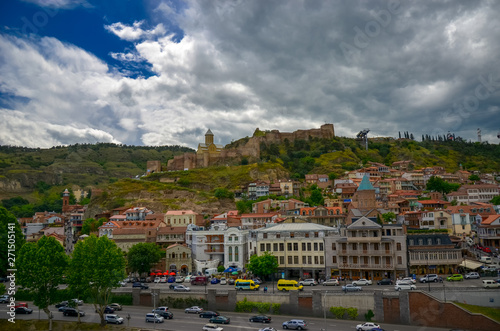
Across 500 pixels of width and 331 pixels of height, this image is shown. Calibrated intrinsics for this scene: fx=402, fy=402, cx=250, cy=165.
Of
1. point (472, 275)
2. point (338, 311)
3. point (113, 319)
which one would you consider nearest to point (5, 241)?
point (113, 319)

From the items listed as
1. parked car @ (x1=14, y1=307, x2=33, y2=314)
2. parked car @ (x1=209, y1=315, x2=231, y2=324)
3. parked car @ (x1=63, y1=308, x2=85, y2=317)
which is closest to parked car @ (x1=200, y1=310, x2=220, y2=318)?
parked car @ (x1=209, y1=315, x2=231, y2=324)

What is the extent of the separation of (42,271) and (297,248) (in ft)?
107

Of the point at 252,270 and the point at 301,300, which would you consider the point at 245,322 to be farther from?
the point at 252,270

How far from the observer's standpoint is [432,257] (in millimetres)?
52844

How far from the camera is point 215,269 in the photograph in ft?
204

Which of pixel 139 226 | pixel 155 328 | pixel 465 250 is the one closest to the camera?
pixel 155 328

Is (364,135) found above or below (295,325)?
above

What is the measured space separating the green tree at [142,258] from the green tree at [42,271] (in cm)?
1652

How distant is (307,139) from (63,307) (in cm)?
14225

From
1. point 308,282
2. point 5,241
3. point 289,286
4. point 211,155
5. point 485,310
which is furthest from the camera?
point 211,155

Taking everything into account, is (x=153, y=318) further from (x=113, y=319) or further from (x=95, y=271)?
(x=95, y=271)

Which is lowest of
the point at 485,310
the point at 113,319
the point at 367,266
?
the point at 113,319

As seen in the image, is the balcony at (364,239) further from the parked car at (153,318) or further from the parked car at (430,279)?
the parked car at (153,318)

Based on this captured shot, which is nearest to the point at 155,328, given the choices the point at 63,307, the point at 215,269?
the point at 63,307
